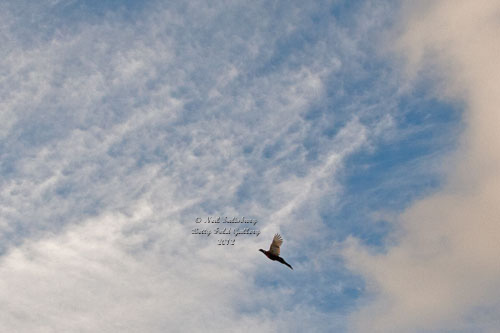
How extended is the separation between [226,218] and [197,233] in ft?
21.6

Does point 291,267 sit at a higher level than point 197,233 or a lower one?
lower

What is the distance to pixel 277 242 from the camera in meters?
90.6

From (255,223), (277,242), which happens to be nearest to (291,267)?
(277,242)

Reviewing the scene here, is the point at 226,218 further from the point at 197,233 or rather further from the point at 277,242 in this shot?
the point at 277,242

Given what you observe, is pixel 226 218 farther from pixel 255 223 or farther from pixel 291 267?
pixel 291 267

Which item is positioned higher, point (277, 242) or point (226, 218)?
point (226, 218)

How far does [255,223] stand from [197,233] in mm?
11904

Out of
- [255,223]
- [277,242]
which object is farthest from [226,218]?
[277,242]

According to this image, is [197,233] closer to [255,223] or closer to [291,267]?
[255,223]

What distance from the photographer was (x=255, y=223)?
11306 cm

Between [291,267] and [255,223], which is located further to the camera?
[255,223]

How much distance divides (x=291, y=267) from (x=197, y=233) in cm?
3157

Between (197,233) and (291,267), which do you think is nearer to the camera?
(291,267)

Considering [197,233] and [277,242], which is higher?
[197,233]
